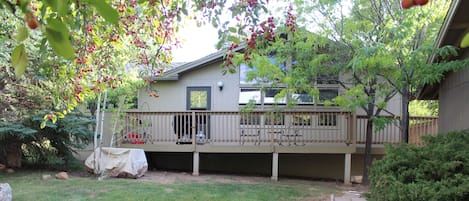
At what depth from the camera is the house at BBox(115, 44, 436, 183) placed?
10602mm

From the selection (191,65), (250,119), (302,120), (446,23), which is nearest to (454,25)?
(446,23)

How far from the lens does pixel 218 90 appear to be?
11883 mm

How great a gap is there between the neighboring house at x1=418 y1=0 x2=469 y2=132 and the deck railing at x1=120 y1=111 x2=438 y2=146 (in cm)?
316

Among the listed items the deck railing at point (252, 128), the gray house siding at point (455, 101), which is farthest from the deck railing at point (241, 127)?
the gray house siding at point (455, 101)

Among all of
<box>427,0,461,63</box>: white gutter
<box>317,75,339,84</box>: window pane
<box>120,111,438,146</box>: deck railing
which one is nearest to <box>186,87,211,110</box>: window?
<box>120,111,438,146</box>: deck railing

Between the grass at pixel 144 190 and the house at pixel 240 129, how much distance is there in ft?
5.33

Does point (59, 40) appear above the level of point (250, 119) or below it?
above

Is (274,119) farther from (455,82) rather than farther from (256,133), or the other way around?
(455,82)

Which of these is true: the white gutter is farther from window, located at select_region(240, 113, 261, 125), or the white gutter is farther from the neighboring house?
window, located at select_region(240, 113, 261, 125)

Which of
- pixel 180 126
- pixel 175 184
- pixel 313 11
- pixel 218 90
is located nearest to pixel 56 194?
pixel 175 184

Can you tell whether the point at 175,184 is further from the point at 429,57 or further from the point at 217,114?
the point at 429,57

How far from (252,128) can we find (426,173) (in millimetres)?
7333

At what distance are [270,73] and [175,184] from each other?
3333 mm

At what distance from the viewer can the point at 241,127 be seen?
35.7 ft
